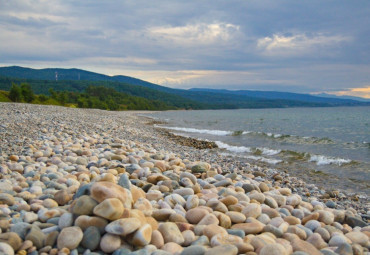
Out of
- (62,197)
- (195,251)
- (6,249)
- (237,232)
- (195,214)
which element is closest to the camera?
(6,249)

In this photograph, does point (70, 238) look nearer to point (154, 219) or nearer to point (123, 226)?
point (123, 226)

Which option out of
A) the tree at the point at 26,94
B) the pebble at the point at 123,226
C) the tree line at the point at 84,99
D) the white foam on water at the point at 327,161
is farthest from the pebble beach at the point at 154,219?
the tree at the point at 26,94

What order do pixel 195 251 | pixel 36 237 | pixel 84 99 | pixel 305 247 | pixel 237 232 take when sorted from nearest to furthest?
pixel 195 251
pixel 36 237
pixel 305 247
pixel 237 232
pixel 84 99

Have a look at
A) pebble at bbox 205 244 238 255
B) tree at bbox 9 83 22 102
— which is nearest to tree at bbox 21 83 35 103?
tree at bbox 9 83 22 102

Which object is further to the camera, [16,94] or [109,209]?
[16,94]

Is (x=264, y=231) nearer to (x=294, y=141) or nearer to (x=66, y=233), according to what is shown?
(x=66, y=233)

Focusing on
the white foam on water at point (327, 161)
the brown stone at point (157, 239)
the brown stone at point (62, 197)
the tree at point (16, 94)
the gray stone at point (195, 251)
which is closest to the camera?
the gray stone at point (195, 251)

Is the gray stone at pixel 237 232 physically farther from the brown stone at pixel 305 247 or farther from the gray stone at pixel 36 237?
the gray stone at pixel 36 237

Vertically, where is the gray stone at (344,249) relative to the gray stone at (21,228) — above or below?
below

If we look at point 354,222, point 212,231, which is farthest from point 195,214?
point 354,222

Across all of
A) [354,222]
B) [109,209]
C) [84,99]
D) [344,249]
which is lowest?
[354,222]

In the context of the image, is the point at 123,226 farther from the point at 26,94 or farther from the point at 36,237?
the point at 26,94

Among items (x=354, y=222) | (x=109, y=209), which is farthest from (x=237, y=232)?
(x=354, y=222)

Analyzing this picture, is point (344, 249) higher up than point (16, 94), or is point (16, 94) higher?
point (16, 94)
